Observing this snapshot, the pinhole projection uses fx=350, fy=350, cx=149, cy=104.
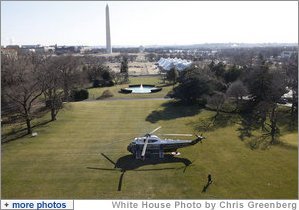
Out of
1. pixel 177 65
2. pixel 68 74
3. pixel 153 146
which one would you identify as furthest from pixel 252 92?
pixel 177 65

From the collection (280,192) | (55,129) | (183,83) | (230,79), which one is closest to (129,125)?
(55,129)

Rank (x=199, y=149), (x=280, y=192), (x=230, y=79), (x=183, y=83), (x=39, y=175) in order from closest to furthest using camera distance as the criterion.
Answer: (x=280, y=192) < (x=39, y=175) < (x=199, y=149) < (x=183, y=83) < (x=230, y=79)

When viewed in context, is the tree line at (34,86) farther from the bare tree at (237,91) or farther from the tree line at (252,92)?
the bare tree at (237,91)

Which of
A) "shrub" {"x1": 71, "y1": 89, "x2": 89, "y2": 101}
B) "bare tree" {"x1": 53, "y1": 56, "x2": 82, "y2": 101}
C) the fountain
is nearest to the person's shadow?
"bare tree" {"x1": 53, "y1": 56, "x2": 82, "y2": 101}

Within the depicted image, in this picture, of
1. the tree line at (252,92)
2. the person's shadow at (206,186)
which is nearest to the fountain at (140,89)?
the tree line at (252,92)

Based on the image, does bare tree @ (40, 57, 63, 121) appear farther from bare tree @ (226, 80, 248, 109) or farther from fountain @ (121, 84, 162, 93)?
bare tree @ (226, 80, 248, 109)

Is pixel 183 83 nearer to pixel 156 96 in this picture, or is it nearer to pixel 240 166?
pixel 156 96
